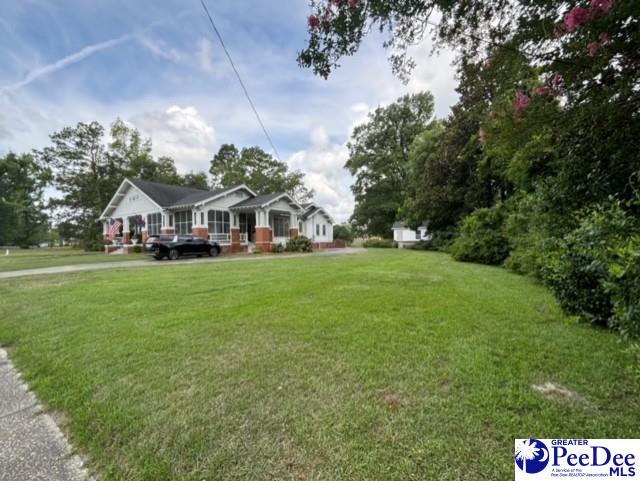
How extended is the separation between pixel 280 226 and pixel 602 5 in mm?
23341

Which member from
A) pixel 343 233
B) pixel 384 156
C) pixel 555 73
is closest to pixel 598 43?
pixel 555 73

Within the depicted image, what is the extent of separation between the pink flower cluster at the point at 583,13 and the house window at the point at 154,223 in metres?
25.3

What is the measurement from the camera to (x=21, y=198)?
39.1m


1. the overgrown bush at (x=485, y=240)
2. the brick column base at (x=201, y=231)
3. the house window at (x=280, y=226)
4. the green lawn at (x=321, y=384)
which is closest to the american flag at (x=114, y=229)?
the brick column base at (x=201, y=231)

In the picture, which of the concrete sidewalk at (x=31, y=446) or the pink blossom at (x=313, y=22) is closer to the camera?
the concrete sidewalk at (x=31, y=446)

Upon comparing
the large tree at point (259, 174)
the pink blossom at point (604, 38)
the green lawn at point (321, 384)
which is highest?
the large tree at point (259, 174)

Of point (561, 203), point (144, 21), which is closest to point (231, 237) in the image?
point (144, 21)

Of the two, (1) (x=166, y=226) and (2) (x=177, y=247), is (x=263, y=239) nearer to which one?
(2) (x=177, y=247)

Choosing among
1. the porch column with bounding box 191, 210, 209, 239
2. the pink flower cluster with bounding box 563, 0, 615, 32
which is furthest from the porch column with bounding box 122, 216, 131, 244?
the pink flower cluster with bounding box 563, 0, 615, 32

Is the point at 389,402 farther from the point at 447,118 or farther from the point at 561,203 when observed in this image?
the point at 447,118

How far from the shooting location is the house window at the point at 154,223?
912 inches

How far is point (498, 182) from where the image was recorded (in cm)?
1720

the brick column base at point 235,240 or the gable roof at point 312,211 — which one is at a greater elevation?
the gable roof at point 312,211

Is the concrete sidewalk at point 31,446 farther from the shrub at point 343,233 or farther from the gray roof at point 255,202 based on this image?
the shrub at point 343,233
